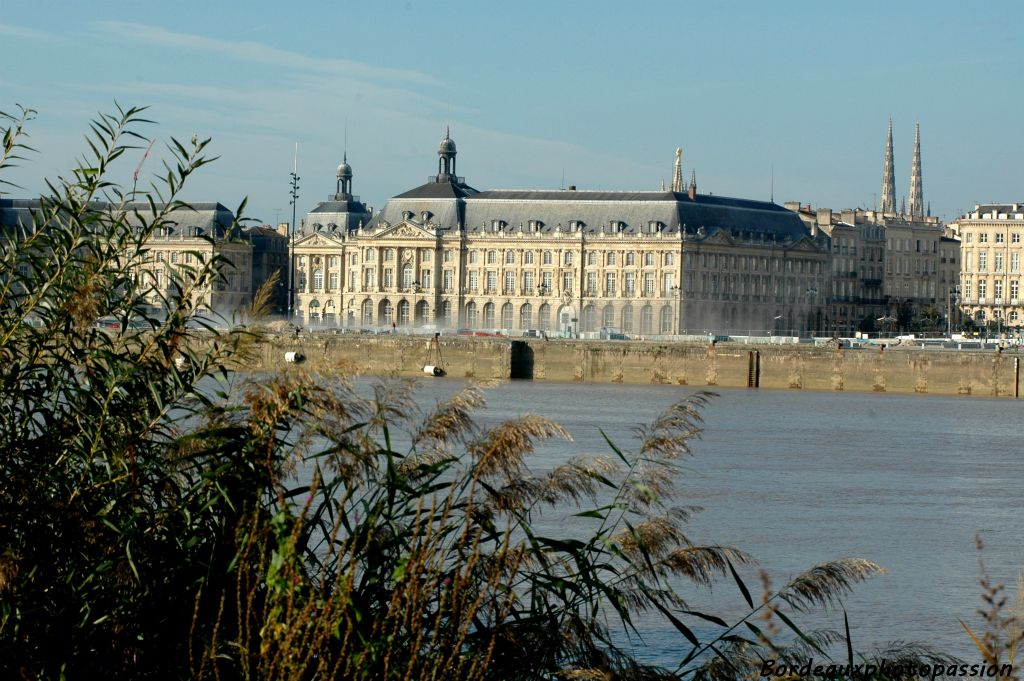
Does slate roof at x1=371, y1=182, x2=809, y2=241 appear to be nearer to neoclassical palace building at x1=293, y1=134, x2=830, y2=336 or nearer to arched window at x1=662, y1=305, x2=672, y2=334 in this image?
neoclassical palace building at x1=293, y1=134, x2=830, y2=336

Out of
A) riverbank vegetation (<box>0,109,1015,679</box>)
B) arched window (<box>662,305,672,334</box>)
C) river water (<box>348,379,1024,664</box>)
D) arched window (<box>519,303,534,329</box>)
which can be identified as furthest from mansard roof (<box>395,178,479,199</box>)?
riverbank vegetation (<box>0,109,1015,679</box>)

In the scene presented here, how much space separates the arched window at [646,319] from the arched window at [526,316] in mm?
7396

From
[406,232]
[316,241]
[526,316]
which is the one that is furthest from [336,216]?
[526,316]

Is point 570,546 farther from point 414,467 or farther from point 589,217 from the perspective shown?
point 589,217

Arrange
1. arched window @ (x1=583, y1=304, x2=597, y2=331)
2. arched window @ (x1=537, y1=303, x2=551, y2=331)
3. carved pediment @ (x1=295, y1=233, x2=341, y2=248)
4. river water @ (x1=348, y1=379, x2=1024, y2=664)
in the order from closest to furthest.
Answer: river water @ (x1=348, y1=379, x2=1024, y2=664)
arched window @ (x1=583, y1=304, x2=597, y2=331)
arched window @ (x1=537, y1=303, x2=551, y2=331)
carved pediment @ (x1=295, y1=233, x2=341, y2=248)

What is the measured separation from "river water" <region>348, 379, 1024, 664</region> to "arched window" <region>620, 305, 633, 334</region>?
179 ft

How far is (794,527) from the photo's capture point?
26953mm

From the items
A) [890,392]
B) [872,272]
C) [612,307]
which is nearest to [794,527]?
[890,392]

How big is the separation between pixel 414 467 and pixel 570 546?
105cm

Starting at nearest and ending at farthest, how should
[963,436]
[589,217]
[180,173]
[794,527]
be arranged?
[180,173] → [794,527] → [963,436] → [589,217]

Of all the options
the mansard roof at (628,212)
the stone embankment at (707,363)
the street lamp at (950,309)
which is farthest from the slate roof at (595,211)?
the stone embankment at (707,363)

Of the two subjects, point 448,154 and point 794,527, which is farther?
point 448,154

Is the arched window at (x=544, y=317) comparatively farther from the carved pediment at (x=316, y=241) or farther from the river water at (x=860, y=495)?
the river water at (x=860, y=495)

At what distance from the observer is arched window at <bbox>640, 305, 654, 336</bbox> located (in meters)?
116
